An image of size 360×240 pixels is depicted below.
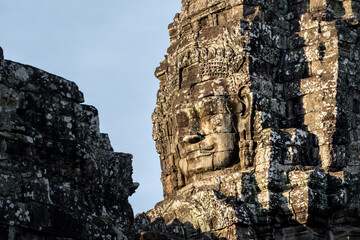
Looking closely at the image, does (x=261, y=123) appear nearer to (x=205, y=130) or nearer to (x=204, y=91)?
(x=205, y=130)

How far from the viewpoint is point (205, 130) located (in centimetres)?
2258

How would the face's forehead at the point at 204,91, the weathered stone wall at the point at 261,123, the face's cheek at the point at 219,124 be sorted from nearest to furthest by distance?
the weathered stone wall at the point at 261,123
the face's cheek at the point at 219,124
the face's forehead at the point at 204,91

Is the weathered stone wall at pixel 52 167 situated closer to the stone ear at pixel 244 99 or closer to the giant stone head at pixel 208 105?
the giant stone head at pixel 208 105

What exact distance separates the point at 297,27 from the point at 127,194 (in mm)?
10805

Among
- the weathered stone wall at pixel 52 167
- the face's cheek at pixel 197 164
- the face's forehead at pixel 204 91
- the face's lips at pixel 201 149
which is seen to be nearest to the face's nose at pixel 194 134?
the face's lips at pixel 201 149

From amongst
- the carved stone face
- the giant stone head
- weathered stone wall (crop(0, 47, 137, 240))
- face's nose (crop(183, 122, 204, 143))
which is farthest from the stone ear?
weathered stone wall (crop(0, 47, 137, 240))

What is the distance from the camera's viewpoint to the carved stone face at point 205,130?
22.3 meters

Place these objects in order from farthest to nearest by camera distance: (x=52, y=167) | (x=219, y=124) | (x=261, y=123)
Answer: (x=219, y=124) < (x=261, y=123) < (x=52, y=167)

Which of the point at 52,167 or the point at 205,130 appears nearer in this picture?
the point at 52,167

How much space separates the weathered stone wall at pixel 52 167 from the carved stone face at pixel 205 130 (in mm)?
8071

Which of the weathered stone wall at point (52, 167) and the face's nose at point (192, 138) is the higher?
the face's nose at point (192, 138)

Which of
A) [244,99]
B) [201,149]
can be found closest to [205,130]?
[201,149]

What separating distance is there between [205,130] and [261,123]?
130 centimetres

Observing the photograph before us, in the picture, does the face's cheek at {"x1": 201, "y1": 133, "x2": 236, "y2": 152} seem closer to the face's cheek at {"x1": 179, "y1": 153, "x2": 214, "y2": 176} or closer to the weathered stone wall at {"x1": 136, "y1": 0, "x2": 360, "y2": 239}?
the weathered stone wall at {"x1": 136, "y1": 0, "x2": 360, "y2": 239}
